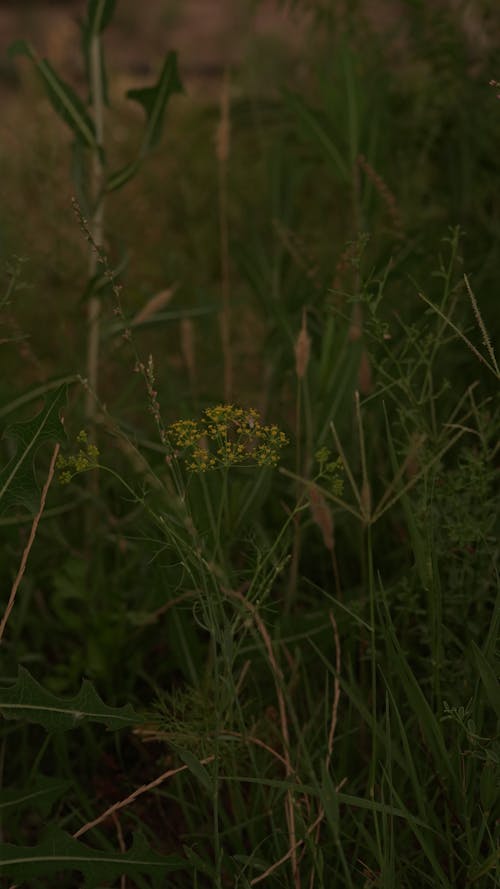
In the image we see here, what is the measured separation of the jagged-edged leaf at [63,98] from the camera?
1597 mm

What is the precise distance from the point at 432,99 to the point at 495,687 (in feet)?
4.75

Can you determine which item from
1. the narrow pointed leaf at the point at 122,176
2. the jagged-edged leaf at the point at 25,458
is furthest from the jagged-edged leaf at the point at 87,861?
the narrow pointed leaf at the point at 122,176

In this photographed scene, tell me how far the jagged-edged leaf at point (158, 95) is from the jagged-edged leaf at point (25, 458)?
587 millimetres

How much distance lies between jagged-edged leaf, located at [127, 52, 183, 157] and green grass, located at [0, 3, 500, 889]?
235 millimetres

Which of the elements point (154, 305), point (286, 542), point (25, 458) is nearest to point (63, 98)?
point (154, 305)

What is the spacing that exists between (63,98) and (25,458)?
65cm

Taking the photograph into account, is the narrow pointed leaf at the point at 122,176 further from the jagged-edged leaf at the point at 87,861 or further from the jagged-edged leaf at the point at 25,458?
the jagged-edged leaf at the point at 87,861

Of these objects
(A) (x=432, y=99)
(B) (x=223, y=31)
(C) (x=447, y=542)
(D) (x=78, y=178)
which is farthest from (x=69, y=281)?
(B) (x=223, y=31)

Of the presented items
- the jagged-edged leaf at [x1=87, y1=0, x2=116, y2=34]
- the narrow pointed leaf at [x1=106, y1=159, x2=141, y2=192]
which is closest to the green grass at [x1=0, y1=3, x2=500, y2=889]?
the narrow pointed leaf at [x1=106, y1=159, x2=141, y2=192]

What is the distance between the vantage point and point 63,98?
5.26 feet

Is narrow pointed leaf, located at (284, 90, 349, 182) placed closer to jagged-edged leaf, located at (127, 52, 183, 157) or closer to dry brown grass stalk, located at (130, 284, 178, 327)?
jagged-edged leaf, located at (127, 52, 183, 157)

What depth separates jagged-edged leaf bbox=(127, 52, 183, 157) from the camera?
1642 millimetres

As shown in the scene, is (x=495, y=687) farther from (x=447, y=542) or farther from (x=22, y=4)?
(x=22, y=4)

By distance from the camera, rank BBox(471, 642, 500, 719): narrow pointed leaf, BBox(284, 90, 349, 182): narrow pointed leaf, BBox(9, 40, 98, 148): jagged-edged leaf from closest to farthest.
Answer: BBox(471, 642, 500, 719): narrow pointed leaf < BBox(9, 40, 98, 148): jagged-edged leaf < BBox(284, 90, 349, 182): narrow pointed leaf
